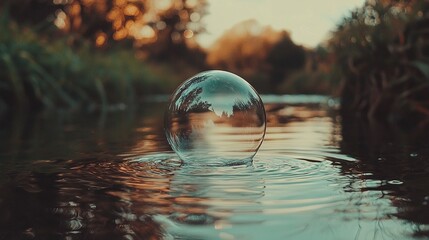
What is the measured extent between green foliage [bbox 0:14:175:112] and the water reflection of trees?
6840 mm

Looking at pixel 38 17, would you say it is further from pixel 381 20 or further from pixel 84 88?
pixel 381 20

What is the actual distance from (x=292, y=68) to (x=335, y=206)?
41161 millimetres

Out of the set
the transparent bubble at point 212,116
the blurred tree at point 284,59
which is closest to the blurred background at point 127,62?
the transparent bubble at point 212,116

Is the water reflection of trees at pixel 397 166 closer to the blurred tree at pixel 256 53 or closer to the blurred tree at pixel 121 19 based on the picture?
the blurred tree at pixel 121 19

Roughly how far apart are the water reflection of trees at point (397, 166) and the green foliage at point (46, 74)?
6840 mm

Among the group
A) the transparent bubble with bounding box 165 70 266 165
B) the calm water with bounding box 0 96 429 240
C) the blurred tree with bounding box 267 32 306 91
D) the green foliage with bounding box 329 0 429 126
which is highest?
the blurred tree with bounding box 267 32 306 91

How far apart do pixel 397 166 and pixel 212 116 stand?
113cm

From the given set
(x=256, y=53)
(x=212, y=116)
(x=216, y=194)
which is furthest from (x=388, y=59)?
(x=256, y=53)

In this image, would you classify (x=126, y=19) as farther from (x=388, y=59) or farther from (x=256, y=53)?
(x=388, y=59)

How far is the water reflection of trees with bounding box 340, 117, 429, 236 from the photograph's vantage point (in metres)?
2.56

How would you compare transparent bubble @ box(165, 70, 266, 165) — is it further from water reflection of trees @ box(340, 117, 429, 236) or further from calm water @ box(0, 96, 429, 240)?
water reflection of trees @ box(340, 117, 429, 236)

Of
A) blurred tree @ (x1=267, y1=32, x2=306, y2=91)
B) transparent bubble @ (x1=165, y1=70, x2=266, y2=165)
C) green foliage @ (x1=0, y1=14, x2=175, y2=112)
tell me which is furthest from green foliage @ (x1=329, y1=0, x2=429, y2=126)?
blurred tree @ (x1=267, y1=32, x2=306, y2=91)

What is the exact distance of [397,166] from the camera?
3.84 m

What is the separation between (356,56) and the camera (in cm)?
1027
